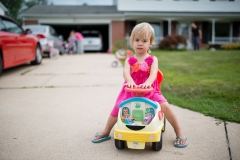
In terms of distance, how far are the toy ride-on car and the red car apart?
186 inches

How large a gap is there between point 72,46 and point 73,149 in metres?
13.9

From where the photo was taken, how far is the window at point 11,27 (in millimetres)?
6535

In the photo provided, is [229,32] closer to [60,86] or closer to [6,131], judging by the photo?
[60,86]

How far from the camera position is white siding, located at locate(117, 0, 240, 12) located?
21.7 m

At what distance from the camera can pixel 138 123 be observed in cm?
236

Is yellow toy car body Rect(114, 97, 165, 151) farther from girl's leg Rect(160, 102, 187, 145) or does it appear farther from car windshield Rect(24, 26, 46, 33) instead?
car windshield Rect(24, 26, 46, 33)

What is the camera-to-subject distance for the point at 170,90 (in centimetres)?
476

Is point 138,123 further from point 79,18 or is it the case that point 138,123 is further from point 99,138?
point 79,18

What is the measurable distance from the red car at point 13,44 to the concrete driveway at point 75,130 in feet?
4.79

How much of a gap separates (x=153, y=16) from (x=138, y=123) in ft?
67.9

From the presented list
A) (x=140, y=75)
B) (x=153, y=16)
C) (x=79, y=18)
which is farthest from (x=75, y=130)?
(x=153, y=16)

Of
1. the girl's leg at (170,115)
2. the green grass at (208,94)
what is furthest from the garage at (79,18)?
the girl's leg at (170,115)

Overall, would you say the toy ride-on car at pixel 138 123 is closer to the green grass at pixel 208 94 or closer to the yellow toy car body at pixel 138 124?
the yellow toy car body at pixel 138 124

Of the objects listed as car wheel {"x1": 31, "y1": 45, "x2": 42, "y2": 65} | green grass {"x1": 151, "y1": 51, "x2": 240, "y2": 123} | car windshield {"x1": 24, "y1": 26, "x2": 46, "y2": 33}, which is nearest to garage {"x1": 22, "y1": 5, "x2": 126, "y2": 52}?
car windshield {"x1": 24, "y1": 26, "x2": 46, "y2": 33}
